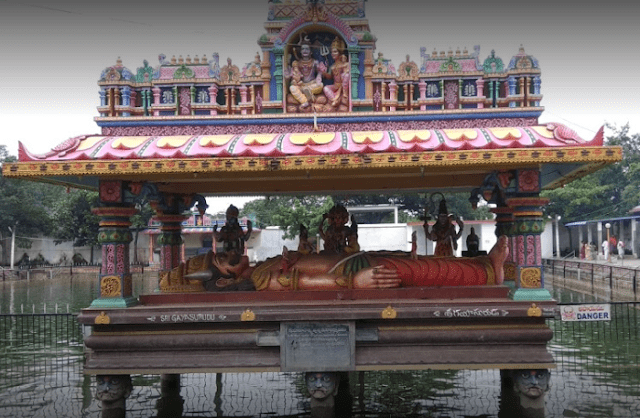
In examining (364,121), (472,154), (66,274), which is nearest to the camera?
(472,154)

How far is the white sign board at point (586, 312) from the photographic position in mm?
9523

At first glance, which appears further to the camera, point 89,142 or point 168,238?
point 168,238

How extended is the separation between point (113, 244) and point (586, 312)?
759 centimetres

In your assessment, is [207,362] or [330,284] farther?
[330,284]

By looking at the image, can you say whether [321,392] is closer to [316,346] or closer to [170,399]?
[316,346]

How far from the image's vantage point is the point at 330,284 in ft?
29.6

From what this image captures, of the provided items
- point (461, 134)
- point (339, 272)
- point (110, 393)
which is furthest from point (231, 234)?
point (461, 134)

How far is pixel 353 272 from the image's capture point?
9094 millimetres

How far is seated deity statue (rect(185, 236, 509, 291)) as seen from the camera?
9.01m

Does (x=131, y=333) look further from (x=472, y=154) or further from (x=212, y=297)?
(x=472, y=154)

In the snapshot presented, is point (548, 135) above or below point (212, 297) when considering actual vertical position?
above

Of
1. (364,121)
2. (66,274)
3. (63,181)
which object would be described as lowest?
(66,274)

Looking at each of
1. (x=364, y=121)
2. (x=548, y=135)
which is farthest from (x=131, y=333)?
(x=548, y=135)

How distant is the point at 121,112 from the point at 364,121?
4116mm
